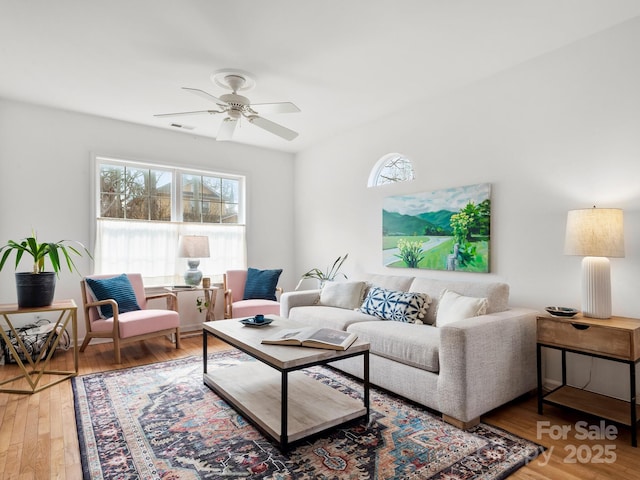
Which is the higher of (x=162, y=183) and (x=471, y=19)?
(x=471, y=19)

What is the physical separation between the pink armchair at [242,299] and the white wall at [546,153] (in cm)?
168

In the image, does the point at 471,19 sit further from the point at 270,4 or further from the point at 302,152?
the point at 302,152

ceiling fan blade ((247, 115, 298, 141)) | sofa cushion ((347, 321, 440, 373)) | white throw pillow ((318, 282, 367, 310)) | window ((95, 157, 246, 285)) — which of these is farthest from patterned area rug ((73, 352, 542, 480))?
ceiling fan blade ((247, 115, 298, 141))

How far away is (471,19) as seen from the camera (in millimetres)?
2494

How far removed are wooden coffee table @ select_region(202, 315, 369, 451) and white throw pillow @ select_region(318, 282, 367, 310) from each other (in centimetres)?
106

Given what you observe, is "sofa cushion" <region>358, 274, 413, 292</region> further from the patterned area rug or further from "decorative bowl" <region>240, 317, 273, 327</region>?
"decorative bowl" <region>240, 317, 273, 327</region>

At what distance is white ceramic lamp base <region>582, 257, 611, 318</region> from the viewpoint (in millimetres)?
2426

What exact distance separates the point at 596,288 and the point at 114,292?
4307 mm

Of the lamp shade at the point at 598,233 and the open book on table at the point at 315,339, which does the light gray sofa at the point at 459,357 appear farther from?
the lamp shade at the point at 598,233

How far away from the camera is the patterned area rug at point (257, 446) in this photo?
1874 millimetres

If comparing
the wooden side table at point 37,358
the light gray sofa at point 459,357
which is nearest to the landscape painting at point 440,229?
the light gray sofa at point 459,357

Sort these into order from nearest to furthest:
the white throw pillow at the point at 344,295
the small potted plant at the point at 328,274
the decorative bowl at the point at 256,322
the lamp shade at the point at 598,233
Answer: the lamp shade at the point at 598,233 < the decorative bowl at the point at 256,322 < the white throw pillow at the point at 344,295 < the small potted plant at the point at 328,274

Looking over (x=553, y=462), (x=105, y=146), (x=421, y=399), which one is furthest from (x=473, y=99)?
(x=105, y=146)

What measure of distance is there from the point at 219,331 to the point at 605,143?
3.20m
